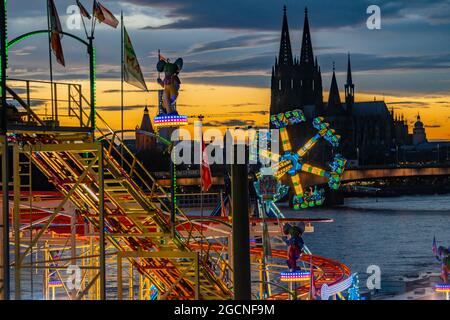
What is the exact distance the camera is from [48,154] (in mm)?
17781

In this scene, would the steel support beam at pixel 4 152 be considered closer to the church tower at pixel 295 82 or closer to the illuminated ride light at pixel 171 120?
the illuminated ride light at pixel 171 120

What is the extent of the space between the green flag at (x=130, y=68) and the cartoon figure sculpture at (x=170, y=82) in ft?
3.47

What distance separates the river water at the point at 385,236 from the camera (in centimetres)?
7571

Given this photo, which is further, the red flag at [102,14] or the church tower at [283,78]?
the church tower at [283,78]

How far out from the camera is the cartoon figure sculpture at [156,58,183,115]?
68.8 ft

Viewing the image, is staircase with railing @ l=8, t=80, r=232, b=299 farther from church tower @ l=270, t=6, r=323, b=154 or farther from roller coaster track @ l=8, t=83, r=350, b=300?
church tower @ l=270, t=6, r=323, b=154

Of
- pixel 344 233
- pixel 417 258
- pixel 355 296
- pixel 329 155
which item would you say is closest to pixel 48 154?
pixel 355 296

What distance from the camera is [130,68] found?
19.9 m

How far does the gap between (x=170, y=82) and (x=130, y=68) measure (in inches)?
73.3

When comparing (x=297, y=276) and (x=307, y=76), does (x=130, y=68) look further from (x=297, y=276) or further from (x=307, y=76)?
(x=307, y=76)

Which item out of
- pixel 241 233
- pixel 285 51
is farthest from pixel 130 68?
pixel 285 51

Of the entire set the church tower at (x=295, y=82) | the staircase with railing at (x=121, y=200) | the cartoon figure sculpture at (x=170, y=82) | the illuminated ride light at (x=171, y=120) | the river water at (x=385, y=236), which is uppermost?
the church tower at (x=295, y=82)

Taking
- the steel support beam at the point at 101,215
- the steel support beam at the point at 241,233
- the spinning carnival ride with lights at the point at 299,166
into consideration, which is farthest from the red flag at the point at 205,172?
the spinning carnival ride with lights at the point at 299,166

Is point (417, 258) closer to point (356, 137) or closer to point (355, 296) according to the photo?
point (355, 296)
